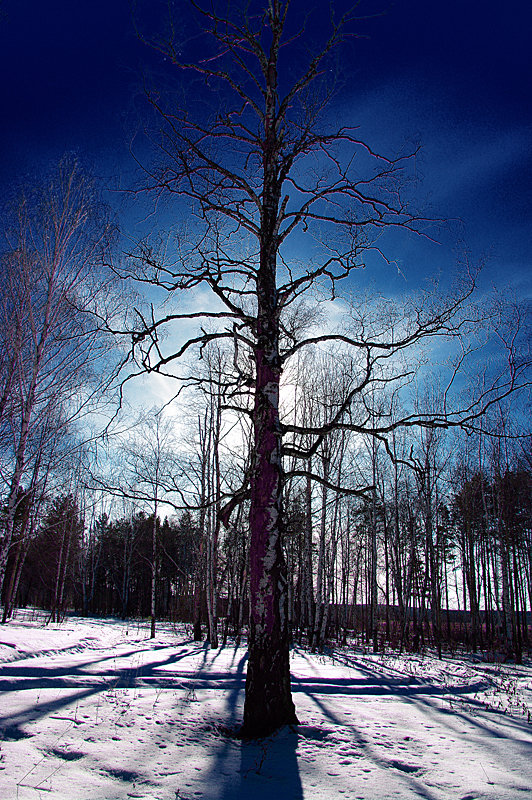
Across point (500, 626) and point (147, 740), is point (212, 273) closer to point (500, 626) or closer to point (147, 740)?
point (147, 740)

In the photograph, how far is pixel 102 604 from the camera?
144ft

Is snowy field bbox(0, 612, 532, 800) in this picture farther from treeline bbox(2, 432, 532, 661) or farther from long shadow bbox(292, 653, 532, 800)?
treeline bbox(2, 432, 532, 661)

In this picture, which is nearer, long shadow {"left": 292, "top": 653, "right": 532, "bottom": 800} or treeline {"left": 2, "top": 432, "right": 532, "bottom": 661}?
long shadow {"left": 292, "top": 653, "right": 532, "bottom": 800}

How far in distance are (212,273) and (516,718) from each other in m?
7.43

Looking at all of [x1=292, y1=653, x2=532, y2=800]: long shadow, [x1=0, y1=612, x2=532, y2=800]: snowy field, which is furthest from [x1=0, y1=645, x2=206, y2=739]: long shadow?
[x1=292, y1=653, x2=532, y2=800]: long shadow

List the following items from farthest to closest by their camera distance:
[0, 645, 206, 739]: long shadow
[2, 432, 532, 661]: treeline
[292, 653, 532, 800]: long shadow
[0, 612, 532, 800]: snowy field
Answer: [2, 432, 532, 661]: treeline, [0, 645, 206, 739]: long shadow, [292, 653, 532, 800]: long shadow, [0, 612, 532, 800]: snowy field

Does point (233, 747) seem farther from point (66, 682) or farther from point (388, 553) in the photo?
point (388, 553)

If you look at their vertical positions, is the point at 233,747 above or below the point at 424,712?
above

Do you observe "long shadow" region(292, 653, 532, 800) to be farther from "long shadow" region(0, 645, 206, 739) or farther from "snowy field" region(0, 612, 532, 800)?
"long shadow" region(0, 645, 206, 739)

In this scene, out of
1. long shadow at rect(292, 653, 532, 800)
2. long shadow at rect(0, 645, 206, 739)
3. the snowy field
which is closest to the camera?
the snowy field

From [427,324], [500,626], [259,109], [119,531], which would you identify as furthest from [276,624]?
[119,531]

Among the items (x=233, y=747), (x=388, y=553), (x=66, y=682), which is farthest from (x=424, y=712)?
(x=388, y=553)

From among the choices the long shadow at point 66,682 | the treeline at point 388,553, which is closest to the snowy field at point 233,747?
the long shadow at point 66,682

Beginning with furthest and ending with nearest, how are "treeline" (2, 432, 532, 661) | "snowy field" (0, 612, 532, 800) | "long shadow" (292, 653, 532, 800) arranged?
"treeline" (2, 432, 532, 661) → "long shadow" (292, 653, 532, 800) → "snowy field" (0, 612, 532, 800)
